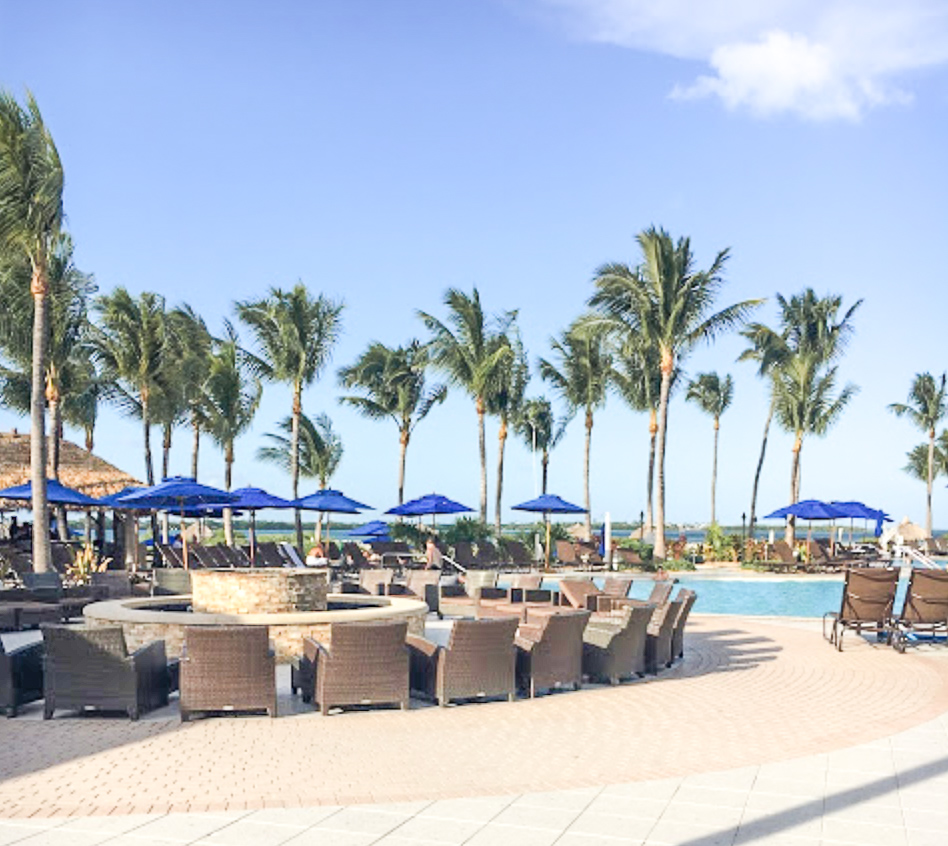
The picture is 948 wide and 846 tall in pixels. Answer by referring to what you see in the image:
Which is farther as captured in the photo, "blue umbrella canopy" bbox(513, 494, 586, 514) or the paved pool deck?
"blue umbrella canopy" bbox(513, 494, 586, 514)

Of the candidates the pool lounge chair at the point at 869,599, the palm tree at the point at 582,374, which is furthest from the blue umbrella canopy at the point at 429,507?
the pool lounge chair at the point at 869,599

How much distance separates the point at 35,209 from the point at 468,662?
12402mm

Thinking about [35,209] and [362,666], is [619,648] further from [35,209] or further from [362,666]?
[35,209]

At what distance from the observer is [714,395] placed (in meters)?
58.0

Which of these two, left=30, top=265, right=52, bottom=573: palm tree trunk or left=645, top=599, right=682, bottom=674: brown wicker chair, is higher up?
left=30, top=265, right=52, bottom=573: palm tree trunk

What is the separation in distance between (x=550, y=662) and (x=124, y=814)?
14.9 ft

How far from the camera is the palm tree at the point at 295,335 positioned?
1200 inches

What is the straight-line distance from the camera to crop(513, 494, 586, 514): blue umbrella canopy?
28547mm

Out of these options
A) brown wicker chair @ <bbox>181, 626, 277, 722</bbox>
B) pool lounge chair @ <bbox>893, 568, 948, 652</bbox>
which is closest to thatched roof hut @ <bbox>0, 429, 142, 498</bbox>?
brown wicker chair @ <bbox>181, 626, 277, 722</bbox>

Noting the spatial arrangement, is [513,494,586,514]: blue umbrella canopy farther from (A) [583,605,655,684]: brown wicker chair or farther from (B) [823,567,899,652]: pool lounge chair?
(A) [583,605,655,684]: brown wicker chair

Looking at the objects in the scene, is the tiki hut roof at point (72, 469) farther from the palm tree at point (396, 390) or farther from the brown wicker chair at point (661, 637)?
the brown wicker chair at point (661, 637)

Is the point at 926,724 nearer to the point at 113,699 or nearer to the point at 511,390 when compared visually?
the point at 113,699

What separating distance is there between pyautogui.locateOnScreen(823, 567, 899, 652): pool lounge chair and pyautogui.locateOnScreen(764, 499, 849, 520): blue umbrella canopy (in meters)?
19.5

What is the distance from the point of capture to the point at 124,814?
532cm
